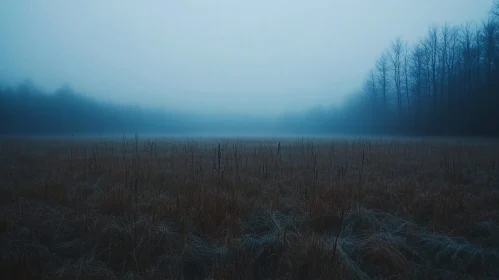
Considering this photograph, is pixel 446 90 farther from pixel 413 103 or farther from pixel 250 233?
pixel 250 233

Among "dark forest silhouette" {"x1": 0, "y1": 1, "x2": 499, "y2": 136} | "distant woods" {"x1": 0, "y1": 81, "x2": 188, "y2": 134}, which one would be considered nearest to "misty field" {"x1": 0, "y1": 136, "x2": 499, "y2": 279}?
"dark forest silhouette" {"x1": 0, "y1": 1, "x2": 499, "y2": 136}

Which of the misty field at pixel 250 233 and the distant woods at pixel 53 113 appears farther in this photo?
the distant woods at pixel 53 113

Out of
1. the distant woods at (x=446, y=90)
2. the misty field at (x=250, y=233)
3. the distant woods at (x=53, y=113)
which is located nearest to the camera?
the misty field at (x=250, y=233)

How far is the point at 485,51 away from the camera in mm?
35094

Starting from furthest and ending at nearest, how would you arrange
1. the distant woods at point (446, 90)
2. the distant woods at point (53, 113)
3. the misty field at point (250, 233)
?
the distant woods at point (53, 113)
the distant woods at point (446, 90)
the misty field at point (250, 233)

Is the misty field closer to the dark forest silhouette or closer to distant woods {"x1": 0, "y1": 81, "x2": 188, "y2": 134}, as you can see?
the dark forest silhouette

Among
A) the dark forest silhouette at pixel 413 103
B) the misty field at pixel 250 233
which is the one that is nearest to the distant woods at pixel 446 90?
the dark forest silhouette at pixel 413 103

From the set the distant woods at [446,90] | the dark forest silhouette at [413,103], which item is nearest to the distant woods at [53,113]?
the dark forest silhouette at [413,103]

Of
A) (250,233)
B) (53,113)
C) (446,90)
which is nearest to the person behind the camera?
(250,233)

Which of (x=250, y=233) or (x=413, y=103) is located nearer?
(x=250, y=233)

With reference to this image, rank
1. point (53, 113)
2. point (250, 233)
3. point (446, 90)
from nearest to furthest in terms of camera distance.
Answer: point (250, 233) < point (446, 90) < point (53, 113)

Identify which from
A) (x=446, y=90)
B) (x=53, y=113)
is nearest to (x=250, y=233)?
(x=446, y=90)

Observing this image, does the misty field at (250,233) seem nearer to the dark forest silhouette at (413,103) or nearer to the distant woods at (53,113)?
the dark forest silhouette at (413,103)

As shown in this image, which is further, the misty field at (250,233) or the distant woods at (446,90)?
the distant woods at (446,90)
